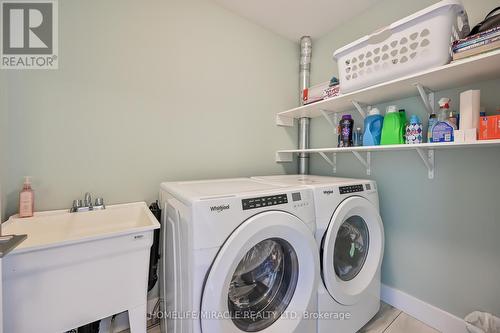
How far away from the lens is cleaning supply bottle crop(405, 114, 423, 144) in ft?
4.12

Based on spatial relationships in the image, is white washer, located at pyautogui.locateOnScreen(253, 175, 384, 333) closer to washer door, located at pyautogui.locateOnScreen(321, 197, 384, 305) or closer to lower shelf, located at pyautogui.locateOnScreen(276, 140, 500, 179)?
washer door, located at pyautogui.locateOnScreen(321, 197, 384, 305)

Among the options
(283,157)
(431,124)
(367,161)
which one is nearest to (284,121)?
(283,157)

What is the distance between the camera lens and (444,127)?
111 cm

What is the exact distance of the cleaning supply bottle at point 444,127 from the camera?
1088 millimetres

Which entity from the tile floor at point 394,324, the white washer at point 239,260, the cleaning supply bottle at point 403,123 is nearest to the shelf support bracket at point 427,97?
the cleaning supply bottle at point 403,123

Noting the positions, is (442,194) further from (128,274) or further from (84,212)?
(84,212)

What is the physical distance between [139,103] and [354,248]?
1.83 meters

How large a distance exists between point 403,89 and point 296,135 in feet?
3.51

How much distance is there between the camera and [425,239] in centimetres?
146

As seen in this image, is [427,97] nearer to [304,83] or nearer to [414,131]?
[414,131]

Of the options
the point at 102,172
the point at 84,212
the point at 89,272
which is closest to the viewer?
the point at 89,272

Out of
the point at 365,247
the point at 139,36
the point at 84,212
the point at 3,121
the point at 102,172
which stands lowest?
the point at 365,247

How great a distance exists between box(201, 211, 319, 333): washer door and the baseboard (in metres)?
1.02

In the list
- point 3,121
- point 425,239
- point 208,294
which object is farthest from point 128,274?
point 425,239
